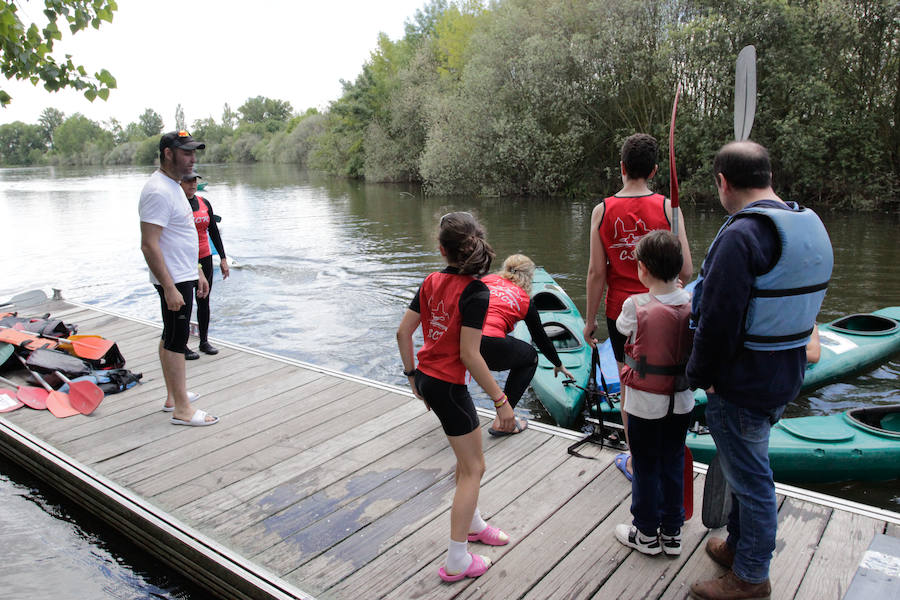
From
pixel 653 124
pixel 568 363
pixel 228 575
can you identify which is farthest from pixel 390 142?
pixel 228 575

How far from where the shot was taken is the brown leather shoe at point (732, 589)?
2383 mm

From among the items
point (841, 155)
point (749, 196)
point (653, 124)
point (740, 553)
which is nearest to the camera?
point (749, 196)

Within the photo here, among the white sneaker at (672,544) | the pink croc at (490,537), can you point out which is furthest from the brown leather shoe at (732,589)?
the pink croc at (490,537)

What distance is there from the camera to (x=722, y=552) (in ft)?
8.70

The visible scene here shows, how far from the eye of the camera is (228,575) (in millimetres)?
2879

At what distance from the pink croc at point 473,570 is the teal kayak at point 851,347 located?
3.02 metres

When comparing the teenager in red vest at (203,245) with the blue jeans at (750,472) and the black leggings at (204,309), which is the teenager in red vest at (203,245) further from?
the blue jeans at (750,472)

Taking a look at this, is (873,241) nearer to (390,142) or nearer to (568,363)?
(568,363)

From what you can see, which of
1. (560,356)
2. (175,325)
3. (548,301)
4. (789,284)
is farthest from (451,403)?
(548,301)

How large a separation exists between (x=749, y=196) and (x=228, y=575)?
9.20 feet

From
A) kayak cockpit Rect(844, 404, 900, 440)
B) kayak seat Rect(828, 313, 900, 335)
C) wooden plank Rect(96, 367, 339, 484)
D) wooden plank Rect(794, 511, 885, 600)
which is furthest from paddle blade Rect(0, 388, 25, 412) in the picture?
kayak seat Rect(828, 313, 900, 335)

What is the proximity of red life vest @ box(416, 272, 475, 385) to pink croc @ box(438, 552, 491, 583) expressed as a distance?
84 cm

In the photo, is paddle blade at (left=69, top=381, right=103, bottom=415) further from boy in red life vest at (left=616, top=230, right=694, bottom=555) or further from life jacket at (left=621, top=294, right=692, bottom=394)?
life jacket at (left=621, top=294, right=692, bottom=394)

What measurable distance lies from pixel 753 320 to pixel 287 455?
9.67ft
